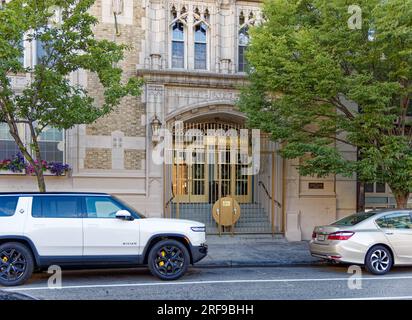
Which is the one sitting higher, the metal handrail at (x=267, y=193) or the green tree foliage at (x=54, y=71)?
the green tree foliage at (x=54, y=71)

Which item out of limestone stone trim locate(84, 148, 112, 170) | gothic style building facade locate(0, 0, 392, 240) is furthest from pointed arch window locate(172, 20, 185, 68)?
limestone stone trim locate(84, 148, 112, 170)

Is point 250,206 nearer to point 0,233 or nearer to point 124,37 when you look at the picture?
point 124,37

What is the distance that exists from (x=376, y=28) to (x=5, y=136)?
33.6ft

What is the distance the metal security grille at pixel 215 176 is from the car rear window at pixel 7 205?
257 inches

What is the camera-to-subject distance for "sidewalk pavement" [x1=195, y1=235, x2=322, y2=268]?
11039 mm

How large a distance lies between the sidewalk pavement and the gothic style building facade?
23.1 inches

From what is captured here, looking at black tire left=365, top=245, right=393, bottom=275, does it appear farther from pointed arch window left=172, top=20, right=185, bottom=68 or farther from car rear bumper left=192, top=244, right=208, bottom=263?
pointed arch window left=172, top=20, right=185, bottom=68

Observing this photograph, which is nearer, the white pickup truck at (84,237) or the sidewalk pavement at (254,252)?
the white pickup truck at (84,237)

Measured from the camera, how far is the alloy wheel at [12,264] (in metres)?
8.20

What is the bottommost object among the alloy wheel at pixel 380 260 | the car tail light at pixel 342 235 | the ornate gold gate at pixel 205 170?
the alloy wheel at pixel 380 260

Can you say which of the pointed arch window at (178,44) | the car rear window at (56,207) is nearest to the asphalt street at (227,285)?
the car rear window at (56,207)

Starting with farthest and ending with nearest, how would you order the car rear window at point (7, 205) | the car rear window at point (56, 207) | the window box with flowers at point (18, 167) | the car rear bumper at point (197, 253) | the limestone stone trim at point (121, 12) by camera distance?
1. the limestone stone trim at point (121, 12)
2. the window box with flowers at point (18, 167)
3. the car rear bumper at point (197, 253)
4. the car rear window at point (56, 207)
5. the car rear window at point (7, 205)

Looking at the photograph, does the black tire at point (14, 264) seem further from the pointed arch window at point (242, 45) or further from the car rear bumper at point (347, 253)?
the pointed arch window at point (242, 45)

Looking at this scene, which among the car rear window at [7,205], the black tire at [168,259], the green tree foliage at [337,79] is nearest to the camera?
the car rear window at [7,205]
